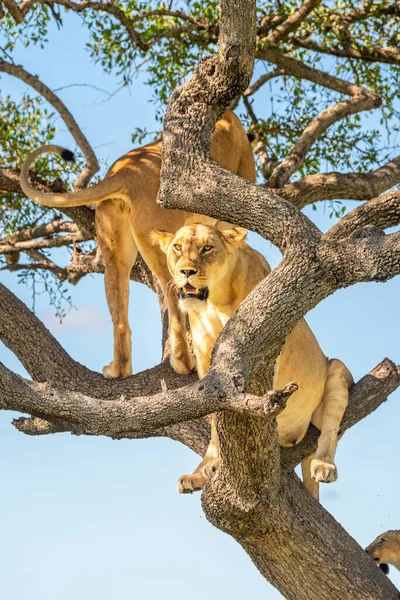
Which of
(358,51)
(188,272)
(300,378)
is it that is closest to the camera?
(188,272)

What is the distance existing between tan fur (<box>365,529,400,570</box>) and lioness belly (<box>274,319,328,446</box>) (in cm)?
163

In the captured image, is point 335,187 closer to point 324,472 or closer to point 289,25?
point 289,25

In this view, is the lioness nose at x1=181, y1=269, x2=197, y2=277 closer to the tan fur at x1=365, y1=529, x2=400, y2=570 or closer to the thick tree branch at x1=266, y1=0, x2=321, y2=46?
the tan fur at x1=365, y1=529, x2=400, y2=570

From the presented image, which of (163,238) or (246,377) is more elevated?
(163,238)

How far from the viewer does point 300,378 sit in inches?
201

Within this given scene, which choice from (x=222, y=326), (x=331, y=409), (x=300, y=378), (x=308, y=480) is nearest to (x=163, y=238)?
(x=222, y=326)

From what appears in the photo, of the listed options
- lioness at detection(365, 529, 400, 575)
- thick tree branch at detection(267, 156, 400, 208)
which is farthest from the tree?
thick tree branch at detection(267, 156, 400, 208)

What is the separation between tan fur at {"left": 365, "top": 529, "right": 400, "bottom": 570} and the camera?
21.5 feet

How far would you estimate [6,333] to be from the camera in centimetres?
550

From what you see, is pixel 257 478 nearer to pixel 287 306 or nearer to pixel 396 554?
pixel 287 306

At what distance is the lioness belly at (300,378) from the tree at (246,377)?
5.4 inches

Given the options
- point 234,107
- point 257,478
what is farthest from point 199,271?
point 234,107

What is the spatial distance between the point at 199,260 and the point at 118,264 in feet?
4.73

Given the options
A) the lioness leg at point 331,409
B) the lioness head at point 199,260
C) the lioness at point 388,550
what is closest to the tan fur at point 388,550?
the lioness at point 388,550
